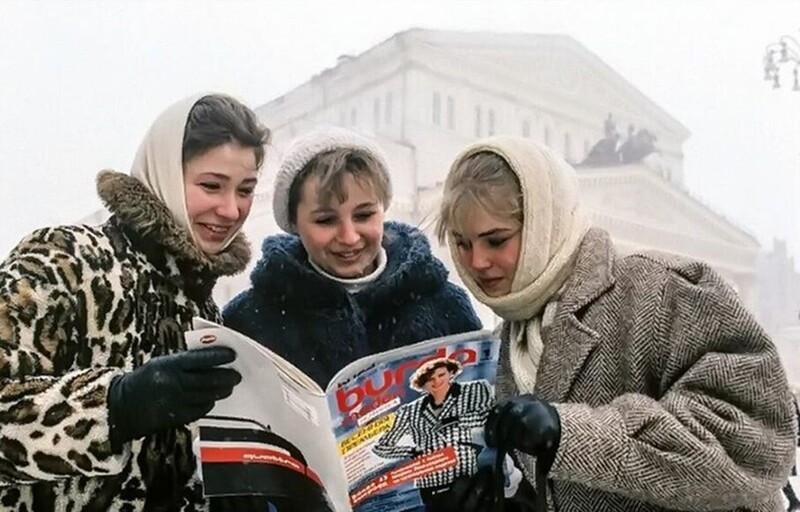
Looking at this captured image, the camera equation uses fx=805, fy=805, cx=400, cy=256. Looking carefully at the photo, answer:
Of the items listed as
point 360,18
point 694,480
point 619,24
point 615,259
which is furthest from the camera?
point 619,24

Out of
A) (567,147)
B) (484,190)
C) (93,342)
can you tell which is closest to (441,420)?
(484,190)

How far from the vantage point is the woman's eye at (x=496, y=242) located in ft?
2.81

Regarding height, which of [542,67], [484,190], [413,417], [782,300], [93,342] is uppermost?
[542,67]

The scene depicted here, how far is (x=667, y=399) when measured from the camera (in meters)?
0.74

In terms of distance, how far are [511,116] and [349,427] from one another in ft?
3.92

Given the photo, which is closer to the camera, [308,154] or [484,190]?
[484,190]

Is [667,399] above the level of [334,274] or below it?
below

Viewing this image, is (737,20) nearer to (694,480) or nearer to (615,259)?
(615,259)

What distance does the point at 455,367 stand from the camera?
2.78ft

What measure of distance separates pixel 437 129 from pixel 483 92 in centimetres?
16

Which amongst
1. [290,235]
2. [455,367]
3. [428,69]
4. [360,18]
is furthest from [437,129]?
[455,367]

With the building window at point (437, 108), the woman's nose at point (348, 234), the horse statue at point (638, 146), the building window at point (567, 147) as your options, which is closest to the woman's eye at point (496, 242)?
the woman's nose at point (348, 234)

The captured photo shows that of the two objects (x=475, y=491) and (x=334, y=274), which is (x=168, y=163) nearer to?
(x=334, y=274)

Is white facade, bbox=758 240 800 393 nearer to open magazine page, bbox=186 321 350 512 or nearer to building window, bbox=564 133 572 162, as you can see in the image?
building window, bbox=564 133 572 162
